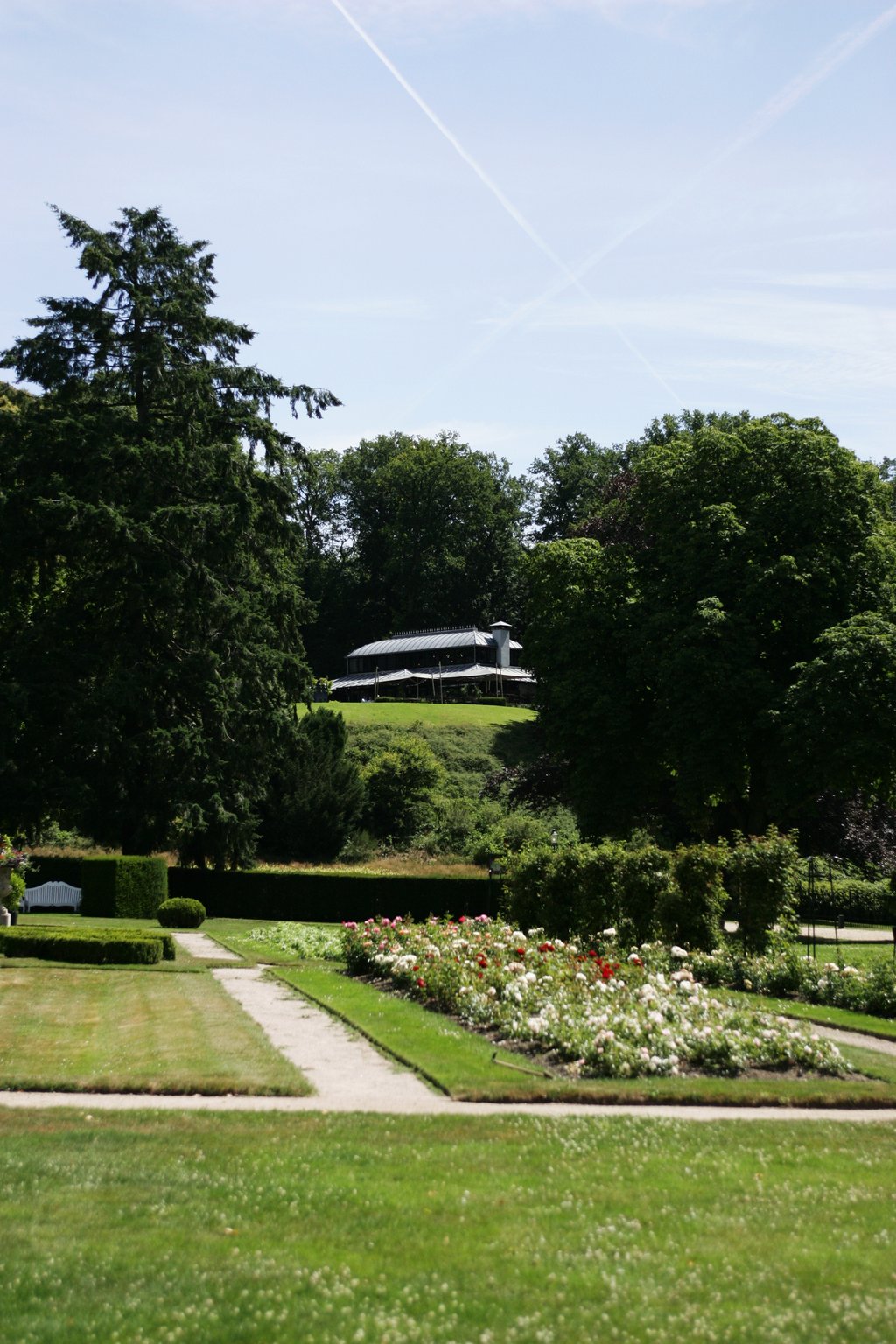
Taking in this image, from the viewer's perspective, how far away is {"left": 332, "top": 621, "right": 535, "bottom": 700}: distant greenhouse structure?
77.2 meters

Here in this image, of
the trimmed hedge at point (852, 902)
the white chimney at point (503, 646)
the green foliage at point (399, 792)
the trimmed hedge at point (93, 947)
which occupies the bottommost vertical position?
the trimmed hedge at point (852, 902)

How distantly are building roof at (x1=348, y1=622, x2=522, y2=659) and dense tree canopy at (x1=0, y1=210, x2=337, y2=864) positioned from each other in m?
41.0

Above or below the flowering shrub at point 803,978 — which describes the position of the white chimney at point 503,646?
above

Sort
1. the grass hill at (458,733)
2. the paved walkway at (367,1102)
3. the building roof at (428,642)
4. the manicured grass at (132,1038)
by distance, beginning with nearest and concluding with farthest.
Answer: the paved walkway at (367,1102) < the manicured grass at (132,1038) < the grass hill at (458,733) < the building roof at (428,642)

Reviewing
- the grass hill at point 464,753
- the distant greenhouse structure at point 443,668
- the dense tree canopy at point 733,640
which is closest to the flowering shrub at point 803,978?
the dense tree canopy at point 733,640

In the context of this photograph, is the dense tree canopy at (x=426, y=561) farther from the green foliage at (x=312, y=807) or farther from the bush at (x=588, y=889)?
the bush at (x=588, y=889)

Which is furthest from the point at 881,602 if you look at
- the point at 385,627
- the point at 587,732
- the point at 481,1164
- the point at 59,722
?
the point at 385,627

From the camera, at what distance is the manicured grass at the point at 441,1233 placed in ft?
16.8

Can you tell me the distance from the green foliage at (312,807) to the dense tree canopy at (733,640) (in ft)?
35.3

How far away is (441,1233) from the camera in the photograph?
245 inches

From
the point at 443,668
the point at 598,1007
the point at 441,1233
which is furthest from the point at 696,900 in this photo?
the point at 443,668

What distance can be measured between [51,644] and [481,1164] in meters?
28.5

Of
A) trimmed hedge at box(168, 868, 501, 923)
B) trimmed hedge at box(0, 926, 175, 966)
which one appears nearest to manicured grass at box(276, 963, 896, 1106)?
trimmed hedge at box(0, 926, 175, 966)

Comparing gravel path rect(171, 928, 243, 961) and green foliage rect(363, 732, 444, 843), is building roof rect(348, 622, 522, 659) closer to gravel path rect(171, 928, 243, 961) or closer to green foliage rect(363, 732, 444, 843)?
green foliage rect(363, 732, 444, 843)
